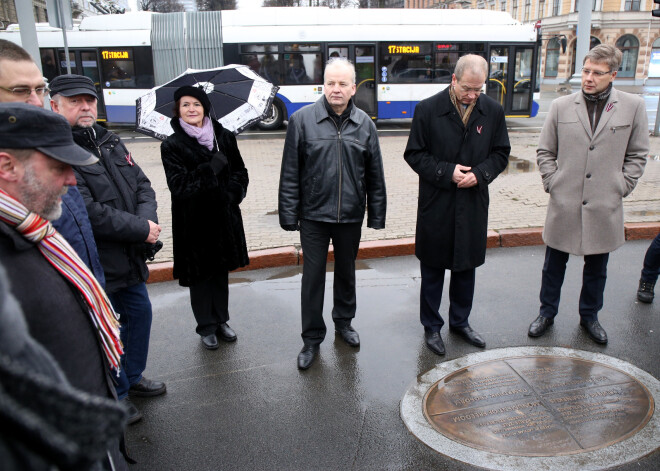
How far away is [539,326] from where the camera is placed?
4164 millimetres

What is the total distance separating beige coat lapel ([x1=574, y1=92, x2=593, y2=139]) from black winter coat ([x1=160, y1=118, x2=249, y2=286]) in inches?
96.7

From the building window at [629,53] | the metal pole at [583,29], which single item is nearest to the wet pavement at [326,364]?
the metal pole at [583,29]

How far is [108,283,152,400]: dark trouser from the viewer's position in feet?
10.7

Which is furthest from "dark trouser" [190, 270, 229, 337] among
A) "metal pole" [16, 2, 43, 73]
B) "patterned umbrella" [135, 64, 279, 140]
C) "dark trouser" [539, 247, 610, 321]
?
"metal pole" [16, 2, 43, 73]

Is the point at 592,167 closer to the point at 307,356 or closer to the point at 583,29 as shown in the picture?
the point at 307,356

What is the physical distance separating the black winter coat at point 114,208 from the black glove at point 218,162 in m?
0.55

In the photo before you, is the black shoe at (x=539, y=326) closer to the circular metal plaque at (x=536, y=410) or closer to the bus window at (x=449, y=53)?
the circular metal plaque at (x=536, y=410)

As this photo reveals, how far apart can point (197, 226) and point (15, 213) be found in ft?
7.87

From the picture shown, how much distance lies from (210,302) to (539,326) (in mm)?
2501

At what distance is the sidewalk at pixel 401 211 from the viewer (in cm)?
599

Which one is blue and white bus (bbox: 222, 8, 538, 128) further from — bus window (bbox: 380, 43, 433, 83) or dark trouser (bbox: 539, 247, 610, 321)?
dark trouser (bbox: 539, 247, 610, 321)

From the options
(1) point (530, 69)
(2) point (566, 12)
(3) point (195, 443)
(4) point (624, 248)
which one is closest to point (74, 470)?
(3) point (195, 443)

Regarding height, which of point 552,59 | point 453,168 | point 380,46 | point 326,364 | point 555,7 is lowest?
point 326,364

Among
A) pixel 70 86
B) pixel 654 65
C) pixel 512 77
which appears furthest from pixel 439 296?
pixel 654 65
